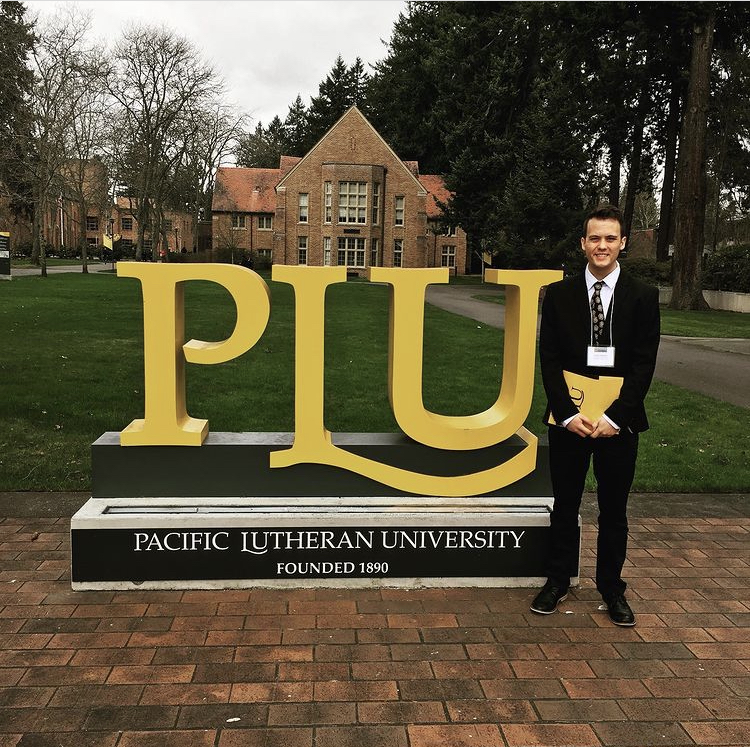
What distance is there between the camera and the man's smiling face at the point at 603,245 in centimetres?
380

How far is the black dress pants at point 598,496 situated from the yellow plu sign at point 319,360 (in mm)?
516

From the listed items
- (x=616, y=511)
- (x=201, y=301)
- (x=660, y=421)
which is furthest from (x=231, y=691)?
(x=201, y=301)

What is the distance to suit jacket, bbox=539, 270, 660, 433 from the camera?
12.4 ft

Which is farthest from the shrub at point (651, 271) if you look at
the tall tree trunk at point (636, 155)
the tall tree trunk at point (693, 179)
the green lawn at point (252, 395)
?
the green lawn at point (252, 395)

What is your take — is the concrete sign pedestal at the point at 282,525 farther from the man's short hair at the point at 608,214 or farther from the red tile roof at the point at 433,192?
the red tile roof at the point at 433,192

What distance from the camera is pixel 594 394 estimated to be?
3.84 metres

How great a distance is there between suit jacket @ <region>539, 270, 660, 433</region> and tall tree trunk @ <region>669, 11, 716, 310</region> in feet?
A: 87.2

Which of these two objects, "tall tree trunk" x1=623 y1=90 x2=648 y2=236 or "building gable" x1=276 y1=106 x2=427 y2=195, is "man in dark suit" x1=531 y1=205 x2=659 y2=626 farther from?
"building gable" x1=276 y1=106 x2=427 y2=195

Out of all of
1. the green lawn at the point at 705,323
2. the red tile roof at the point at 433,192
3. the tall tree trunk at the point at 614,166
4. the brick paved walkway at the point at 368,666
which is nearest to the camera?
the brick paved walkway at the point at 368,666

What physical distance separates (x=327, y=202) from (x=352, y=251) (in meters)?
4.06

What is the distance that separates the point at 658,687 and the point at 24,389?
8.80m

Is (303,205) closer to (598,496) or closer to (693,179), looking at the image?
(693,179)

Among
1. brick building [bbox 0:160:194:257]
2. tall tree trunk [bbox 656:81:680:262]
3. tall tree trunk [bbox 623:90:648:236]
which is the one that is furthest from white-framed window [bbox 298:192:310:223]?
tall tree trunk [bbox 656:81:680:262]

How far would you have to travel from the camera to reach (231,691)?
3252 millimetres
